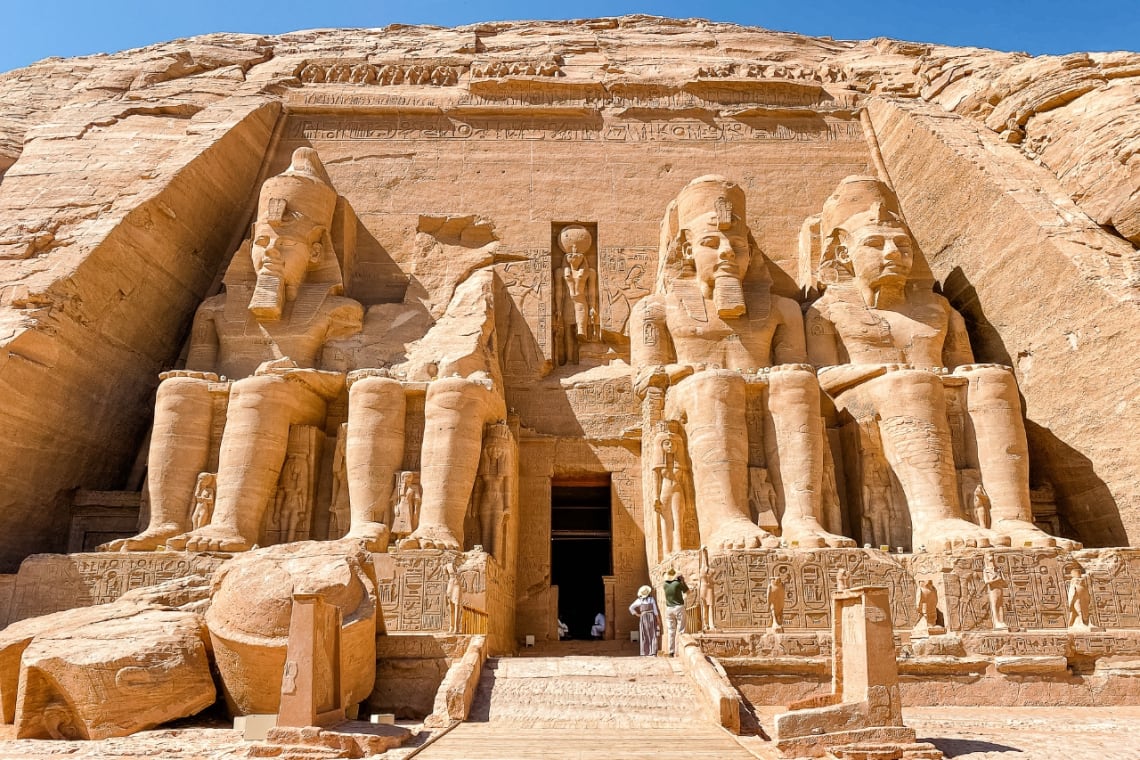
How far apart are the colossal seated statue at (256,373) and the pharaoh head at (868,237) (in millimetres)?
4399

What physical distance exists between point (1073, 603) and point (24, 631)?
243 inches

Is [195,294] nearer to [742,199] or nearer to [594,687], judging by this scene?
[742,199]

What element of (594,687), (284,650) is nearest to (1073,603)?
(594,687)

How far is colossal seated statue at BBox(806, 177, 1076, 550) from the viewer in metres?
6.64

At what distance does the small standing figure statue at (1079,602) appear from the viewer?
5.83 meters

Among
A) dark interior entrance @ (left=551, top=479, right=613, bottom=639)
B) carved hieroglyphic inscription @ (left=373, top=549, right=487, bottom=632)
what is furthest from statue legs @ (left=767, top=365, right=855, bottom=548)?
dark interior entrance @ (left=551, top=479, right=613, bottom=639)

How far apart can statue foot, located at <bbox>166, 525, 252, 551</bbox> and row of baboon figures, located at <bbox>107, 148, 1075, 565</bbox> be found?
0.01 meters

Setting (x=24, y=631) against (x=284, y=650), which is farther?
(x=24, y=631)

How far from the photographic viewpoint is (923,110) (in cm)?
995

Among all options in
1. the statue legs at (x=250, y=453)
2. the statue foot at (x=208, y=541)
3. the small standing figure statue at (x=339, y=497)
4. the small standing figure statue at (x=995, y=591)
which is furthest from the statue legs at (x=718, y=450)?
the statue foot at (x=208, y=541)

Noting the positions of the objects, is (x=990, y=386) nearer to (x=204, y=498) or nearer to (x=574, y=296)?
(x=574, y=296)

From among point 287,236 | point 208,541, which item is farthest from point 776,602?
point 287,236

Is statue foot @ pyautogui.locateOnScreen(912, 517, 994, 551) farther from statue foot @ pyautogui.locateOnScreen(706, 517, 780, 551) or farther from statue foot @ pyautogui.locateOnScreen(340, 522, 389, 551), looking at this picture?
statue foot @ pyautogui.locateOnScreen(340, 522, 389, 551)

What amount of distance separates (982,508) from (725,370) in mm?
2056
